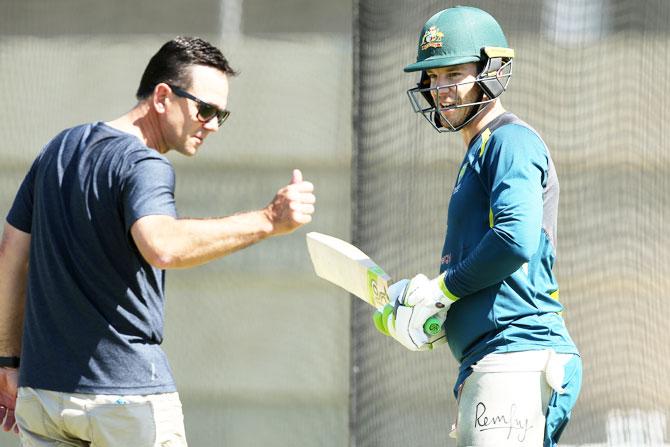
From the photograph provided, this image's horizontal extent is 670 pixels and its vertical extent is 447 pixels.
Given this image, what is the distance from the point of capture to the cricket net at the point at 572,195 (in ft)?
16.6

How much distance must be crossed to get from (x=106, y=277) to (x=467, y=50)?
129 centimetres

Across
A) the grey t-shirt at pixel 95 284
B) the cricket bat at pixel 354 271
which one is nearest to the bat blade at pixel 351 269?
the cricket bat at pixel 354 271

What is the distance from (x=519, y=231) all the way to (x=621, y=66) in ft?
7.86

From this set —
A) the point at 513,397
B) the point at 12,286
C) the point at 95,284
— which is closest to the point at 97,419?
the point at 95,284

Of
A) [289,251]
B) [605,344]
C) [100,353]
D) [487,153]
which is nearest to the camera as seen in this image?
[100,353]

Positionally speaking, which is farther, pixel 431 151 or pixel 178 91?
pixel 431 151

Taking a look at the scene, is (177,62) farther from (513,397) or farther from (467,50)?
(513,397)

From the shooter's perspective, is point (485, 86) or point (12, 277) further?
point (485, 86)

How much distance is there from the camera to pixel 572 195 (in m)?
5.18

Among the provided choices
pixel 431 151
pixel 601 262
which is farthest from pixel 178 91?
pixel 601 262

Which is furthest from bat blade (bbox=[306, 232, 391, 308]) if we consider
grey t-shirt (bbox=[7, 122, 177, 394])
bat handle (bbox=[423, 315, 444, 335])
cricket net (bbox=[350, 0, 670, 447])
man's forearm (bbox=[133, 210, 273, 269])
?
cricket net (bbox=[350, 0, 670, 447])

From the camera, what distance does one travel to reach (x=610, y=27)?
514cm

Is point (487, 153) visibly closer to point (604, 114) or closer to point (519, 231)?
point (519, 231)

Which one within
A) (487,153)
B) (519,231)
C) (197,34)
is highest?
(197,34)
